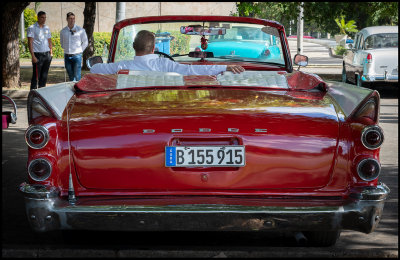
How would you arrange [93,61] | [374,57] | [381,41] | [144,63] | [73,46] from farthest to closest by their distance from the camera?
[381,41]
[374,57]
[73,46]
[93,61]
[144,63]

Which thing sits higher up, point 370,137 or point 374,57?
point 374,57

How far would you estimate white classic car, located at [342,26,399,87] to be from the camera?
17.0 m

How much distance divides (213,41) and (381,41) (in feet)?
40.0

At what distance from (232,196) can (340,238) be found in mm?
1472

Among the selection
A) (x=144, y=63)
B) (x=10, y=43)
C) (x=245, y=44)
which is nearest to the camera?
(x=144, y=63)

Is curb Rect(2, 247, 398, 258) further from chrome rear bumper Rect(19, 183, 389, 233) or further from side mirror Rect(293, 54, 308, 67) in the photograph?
side mirror Rect(293, 54, 308, 67)

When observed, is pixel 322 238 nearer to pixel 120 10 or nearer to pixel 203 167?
pixel 203 167

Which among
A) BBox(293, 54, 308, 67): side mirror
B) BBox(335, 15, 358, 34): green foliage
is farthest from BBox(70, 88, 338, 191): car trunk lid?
BBox(335, 15, 358, 34): green foliage

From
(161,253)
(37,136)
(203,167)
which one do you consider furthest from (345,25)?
(37,136)

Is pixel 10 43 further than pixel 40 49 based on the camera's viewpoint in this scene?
Yes

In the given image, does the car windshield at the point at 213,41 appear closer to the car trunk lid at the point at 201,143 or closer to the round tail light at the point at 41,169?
the car trunk lid at the point at 201,143

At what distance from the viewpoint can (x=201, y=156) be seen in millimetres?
3982

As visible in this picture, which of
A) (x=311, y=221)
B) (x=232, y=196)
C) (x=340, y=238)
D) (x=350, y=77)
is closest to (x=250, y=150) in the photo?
(x=232, y=196)

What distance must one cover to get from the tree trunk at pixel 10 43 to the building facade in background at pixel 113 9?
30.9 meters
